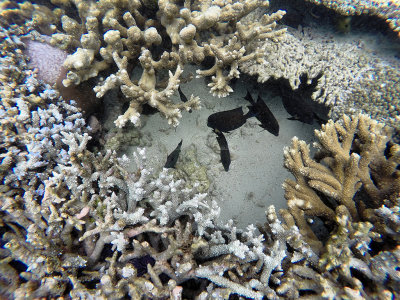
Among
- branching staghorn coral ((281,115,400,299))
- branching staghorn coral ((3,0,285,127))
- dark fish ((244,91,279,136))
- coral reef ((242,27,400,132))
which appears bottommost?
branching staghorn coral ((281,115,400,299))

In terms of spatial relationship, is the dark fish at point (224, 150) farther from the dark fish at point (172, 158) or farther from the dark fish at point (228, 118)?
the dark fish at point (172, 158)

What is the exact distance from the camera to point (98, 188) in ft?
7.02

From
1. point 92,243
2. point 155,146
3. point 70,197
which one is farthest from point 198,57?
point 92,243

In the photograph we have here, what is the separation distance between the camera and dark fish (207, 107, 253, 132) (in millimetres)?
2678

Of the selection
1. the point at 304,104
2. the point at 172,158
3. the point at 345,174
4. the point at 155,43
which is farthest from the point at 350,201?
the point at 155,43

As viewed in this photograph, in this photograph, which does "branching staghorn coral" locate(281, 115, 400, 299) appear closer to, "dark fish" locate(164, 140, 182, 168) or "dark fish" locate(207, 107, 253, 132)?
"dark fish" locate(207, 107, 253, 132)

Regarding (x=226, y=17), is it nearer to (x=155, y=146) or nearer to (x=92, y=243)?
(x=155, y=146)

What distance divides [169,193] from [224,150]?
98 cm

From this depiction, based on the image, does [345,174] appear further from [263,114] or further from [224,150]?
[224,150]

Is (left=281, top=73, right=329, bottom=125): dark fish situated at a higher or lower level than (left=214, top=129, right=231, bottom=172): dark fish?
higher

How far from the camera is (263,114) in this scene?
2.74 meters

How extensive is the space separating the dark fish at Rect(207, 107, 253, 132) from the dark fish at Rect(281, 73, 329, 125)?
1.81 ft

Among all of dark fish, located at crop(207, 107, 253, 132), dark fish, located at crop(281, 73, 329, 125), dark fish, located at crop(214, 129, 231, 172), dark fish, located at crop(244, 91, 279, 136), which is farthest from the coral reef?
dark fish, located at crop(214, 129, 231, 172)

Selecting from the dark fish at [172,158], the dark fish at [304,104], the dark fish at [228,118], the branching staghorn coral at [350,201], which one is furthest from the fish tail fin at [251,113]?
the dark fish at [172,158]
